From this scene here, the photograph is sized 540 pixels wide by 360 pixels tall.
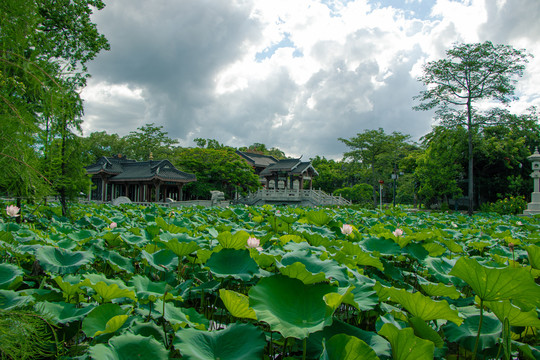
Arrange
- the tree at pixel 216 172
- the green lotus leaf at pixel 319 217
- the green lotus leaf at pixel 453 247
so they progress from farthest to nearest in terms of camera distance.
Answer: the tree at pixel 216 172
the green lotus leaf at pixel 319 217
the green lotus leaf at pixel 453 247

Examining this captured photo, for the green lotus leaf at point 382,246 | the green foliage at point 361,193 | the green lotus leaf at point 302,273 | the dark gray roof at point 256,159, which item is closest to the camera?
the green lotus leaf at point 302,273

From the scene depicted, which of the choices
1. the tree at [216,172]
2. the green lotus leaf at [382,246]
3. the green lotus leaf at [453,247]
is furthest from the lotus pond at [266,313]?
the tree at [216,172]

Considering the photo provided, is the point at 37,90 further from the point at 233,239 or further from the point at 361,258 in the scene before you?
the point at 361,258

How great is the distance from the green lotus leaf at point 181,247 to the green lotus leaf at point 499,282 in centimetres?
102

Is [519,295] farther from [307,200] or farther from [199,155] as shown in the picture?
[199,155]

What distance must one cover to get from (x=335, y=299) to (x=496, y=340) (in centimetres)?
58

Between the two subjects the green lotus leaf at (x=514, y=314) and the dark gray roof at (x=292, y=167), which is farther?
A: the dark gray roof at (x=292, y=167)

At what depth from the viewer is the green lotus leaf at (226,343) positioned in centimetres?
71

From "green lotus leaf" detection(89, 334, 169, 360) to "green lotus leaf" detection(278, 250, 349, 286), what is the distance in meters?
0.51

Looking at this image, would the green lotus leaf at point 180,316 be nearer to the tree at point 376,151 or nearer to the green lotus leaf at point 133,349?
the green lotus leaf at point 133,349

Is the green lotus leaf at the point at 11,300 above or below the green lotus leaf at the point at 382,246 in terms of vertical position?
below

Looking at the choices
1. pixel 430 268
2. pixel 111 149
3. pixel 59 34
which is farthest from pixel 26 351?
pixel 111 149

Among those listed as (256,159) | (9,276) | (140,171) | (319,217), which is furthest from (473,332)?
(256,159)

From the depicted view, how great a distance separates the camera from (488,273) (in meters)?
0.83
